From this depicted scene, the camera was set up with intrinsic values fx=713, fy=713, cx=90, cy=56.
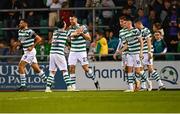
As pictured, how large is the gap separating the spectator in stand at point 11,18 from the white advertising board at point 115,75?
3563 mm

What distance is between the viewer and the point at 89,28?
28.5 meters

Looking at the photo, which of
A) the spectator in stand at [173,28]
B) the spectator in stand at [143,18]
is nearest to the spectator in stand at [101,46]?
the spectator in stand at [143,18]

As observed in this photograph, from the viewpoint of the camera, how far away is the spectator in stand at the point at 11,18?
29594 millimetres

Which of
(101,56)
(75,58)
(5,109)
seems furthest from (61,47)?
(5,109)

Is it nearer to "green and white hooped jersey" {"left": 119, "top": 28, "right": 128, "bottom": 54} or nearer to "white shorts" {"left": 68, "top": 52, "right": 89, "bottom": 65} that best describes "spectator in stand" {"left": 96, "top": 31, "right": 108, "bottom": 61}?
"white shorts" {"left": 68, "top": 52, "right": 89, "bottom": 65}

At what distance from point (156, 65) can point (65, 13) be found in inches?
178

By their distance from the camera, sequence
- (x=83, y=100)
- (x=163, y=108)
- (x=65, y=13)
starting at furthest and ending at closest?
(x=65, y=13) → (x=83, y=100) → (x=163, y=108)

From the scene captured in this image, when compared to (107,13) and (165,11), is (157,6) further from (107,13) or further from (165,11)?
(107,13)

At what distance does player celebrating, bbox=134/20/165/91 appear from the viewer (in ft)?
79.8

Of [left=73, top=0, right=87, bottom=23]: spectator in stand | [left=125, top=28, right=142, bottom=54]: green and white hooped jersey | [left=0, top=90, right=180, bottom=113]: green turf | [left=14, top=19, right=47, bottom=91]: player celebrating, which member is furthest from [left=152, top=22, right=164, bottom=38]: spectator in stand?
[left=0, top=90, right=180, bottom=113]: green turf

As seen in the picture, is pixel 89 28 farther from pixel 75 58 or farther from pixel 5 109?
pixel 5 109

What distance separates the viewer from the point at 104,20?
28969 mm

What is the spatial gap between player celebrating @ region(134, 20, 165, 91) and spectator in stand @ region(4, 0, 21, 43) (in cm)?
683

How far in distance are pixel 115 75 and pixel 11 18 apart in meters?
Answer: 5.40
